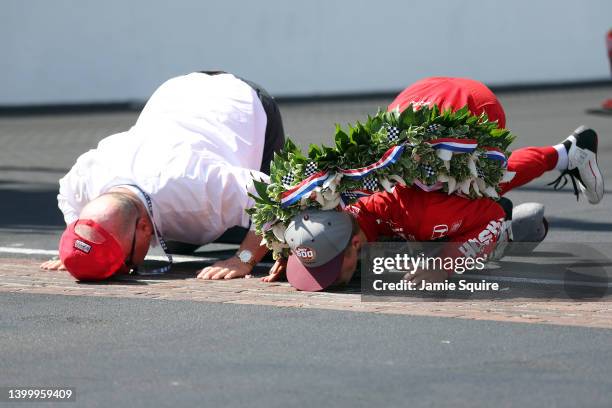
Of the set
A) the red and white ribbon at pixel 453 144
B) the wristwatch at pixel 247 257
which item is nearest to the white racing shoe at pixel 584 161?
the red and white ribbon at pixel 453 144

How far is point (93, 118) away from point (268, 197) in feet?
45.5

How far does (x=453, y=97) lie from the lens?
7.65 meters

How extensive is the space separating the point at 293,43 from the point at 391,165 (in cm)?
1689

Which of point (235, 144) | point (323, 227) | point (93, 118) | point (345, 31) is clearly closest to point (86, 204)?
point (235, 144)

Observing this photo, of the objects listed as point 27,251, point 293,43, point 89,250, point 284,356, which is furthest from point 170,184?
point 293,43

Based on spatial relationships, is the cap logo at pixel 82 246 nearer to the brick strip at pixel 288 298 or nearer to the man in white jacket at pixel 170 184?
the man in white jacket at pixel 170 184

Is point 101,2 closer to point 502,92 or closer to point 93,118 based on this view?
point 93,118

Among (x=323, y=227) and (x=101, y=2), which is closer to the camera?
(x=323, y=227)

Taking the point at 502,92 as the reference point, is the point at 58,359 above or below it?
above

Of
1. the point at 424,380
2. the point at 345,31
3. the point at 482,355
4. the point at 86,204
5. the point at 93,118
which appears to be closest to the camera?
the point at 424,380

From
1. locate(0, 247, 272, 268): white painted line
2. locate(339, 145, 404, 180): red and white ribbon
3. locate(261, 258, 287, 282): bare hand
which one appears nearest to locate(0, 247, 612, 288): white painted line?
locate(0, 247, 272, 268): white painted line

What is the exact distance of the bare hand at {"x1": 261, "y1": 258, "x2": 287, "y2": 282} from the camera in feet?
24.5

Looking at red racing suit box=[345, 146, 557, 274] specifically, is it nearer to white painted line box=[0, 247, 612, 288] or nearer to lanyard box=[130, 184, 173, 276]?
white painted line box=[0, 247, 612, 288]

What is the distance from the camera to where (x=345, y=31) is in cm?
2388
